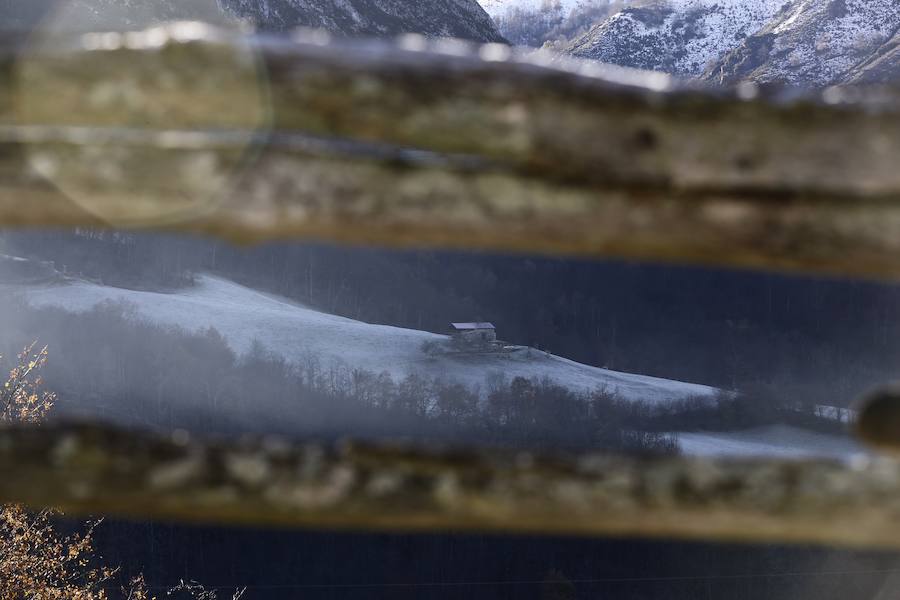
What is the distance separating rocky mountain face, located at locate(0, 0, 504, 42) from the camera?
1886 centimetres

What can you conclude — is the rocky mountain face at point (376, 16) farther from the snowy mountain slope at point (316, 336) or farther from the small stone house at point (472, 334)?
the small stone house at point (472, 334)

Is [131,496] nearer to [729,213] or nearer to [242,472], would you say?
[242,472]

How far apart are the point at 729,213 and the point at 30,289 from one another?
718 inches

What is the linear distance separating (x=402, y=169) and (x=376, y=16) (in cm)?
2658

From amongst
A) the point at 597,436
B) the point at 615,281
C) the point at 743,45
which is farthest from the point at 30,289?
the point at 743,45

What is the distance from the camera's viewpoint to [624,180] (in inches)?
51.3

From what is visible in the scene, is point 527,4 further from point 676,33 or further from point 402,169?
point 402,169

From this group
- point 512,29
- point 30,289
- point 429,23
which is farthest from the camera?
point 512,29

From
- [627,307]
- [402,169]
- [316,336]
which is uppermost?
[627,307]

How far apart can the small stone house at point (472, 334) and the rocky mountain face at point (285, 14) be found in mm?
7145

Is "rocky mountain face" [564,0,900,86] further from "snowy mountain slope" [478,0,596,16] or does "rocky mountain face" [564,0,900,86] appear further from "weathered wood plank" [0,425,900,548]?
"weathered wood plank" [0,425,900,548]

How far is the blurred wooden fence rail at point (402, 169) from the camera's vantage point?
4.20ft

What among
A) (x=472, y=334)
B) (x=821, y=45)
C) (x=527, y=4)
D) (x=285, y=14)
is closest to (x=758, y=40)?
(x=821, y=45)

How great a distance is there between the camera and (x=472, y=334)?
2047 centimetres
